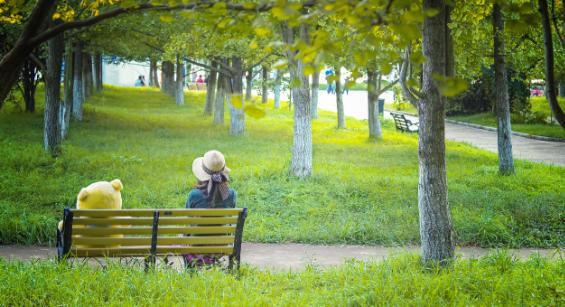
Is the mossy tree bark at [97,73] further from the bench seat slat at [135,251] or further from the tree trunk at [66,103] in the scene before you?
the bench seat slat at [135,251]

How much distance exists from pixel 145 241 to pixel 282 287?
4.54 feet

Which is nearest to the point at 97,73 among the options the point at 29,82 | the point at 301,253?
the point at 29,82

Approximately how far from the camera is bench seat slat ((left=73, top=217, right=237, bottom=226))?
21.2 feet

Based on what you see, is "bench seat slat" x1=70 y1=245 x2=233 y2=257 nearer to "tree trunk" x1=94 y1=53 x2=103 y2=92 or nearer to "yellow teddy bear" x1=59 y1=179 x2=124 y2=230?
"yellow teddy bear" x1=59 y1=179 x2=124 y2=230

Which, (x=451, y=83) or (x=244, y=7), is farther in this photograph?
(x=244, y=7)

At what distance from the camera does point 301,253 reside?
911 cm

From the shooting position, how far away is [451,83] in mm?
3742

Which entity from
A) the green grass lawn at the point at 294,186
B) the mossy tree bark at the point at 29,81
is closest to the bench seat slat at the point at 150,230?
the green grass lawn at the point at 294,186

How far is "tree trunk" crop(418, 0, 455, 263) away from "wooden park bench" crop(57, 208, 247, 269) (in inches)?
76.3

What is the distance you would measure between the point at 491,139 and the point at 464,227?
18.8 meters

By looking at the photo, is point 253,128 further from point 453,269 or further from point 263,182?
point 453,269

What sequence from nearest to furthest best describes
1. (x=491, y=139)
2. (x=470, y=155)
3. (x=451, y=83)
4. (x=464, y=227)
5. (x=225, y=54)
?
(x=451, y=83) → (x=464, y=227) → (x=470, y=155) → (x=225, y=54) → (x=491, y=139)

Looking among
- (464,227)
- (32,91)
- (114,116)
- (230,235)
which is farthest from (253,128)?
(230,235)

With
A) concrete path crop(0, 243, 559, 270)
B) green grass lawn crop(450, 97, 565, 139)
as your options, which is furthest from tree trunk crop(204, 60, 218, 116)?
concrete path crop(0, 243, 559, 270)
